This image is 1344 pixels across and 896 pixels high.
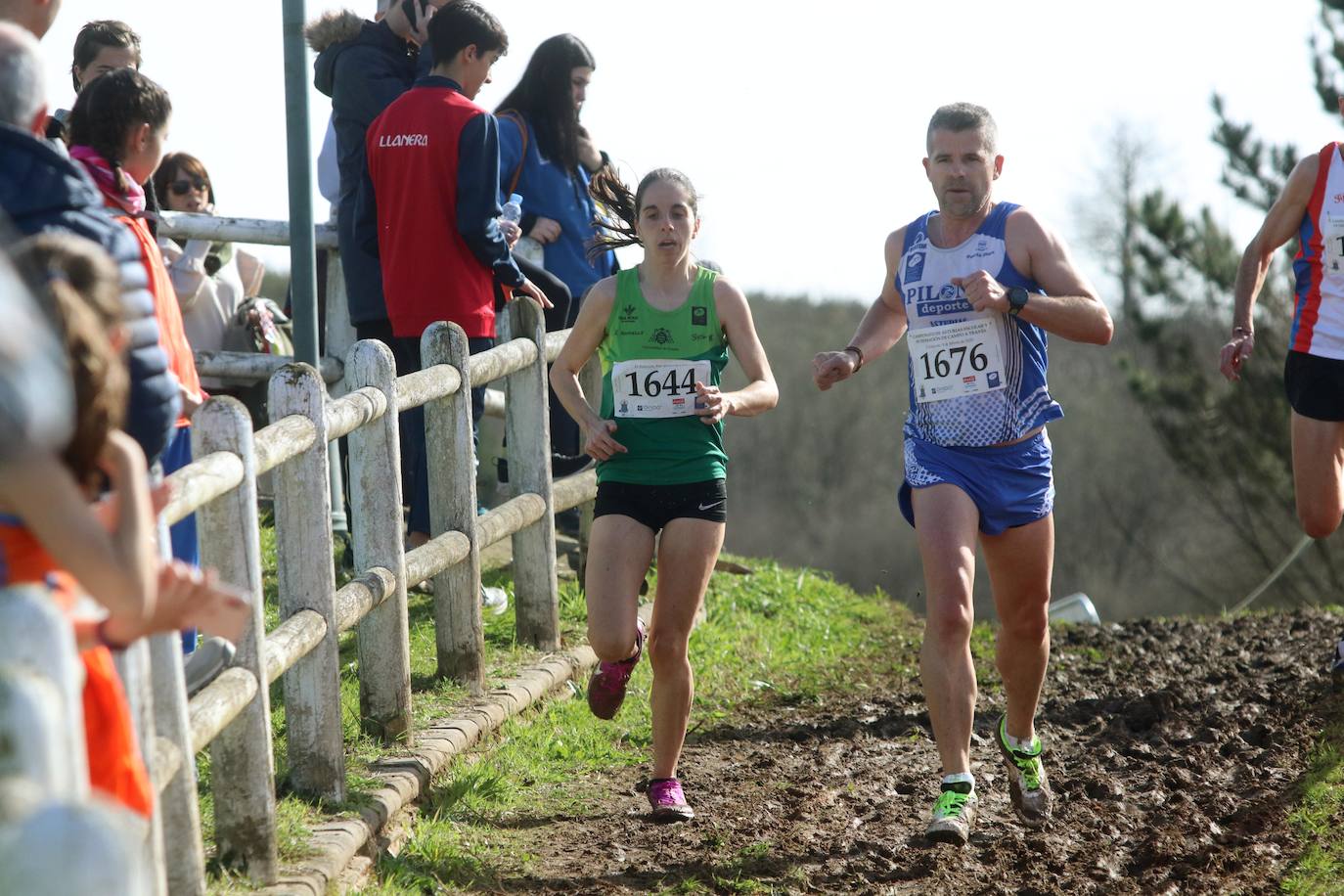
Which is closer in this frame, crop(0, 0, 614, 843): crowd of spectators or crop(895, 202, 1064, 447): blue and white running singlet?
crop(0, 0, 614, 843): crowd of spectators

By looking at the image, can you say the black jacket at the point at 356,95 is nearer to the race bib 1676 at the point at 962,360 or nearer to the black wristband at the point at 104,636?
the race bib 1676 at the point at 962,360

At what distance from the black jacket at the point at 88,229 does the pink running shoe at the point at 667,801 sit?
2.69 metres

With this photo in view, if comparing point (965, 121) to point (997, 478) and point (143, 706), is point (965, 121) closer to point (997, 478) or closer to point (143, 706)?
point (997, 478)

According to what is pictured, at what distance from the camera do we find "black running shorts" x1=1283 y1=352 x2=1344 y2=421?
6.41 m

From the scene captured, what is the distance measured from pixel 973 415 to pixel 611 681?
58.4 inches

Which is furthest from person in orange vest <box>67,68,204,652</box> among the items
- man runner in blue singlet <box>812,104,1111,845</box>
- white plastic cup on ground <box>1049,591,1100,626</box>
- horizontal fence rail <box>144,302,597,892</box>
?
white plastic cup on ground <box>1049,591,1100,626</box>

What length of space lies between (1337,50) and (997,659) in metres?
16.3

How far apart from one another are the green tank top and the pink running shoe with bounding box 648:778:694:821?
100 centimetres

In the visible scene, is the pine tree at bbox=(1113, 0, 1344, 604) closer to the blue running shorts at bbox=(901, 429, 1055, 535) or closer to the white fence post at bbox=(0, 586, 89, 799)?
the blue running shorts at bbox=(901, 429, 1055, 535)

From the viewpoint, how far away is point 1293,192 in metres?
6.48

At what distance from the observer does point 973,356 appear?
5293 mm

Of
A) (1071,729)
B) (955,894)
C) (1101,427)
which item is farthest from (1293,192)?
(1101,427)

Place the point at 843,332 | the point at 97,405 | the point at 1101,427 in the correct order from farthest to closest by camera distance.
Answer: the point at 843,332 → the point at 1101,427 → the point at 97,405

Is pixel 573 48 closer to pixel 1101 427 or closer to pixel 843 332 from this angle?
pixel 1101 427
